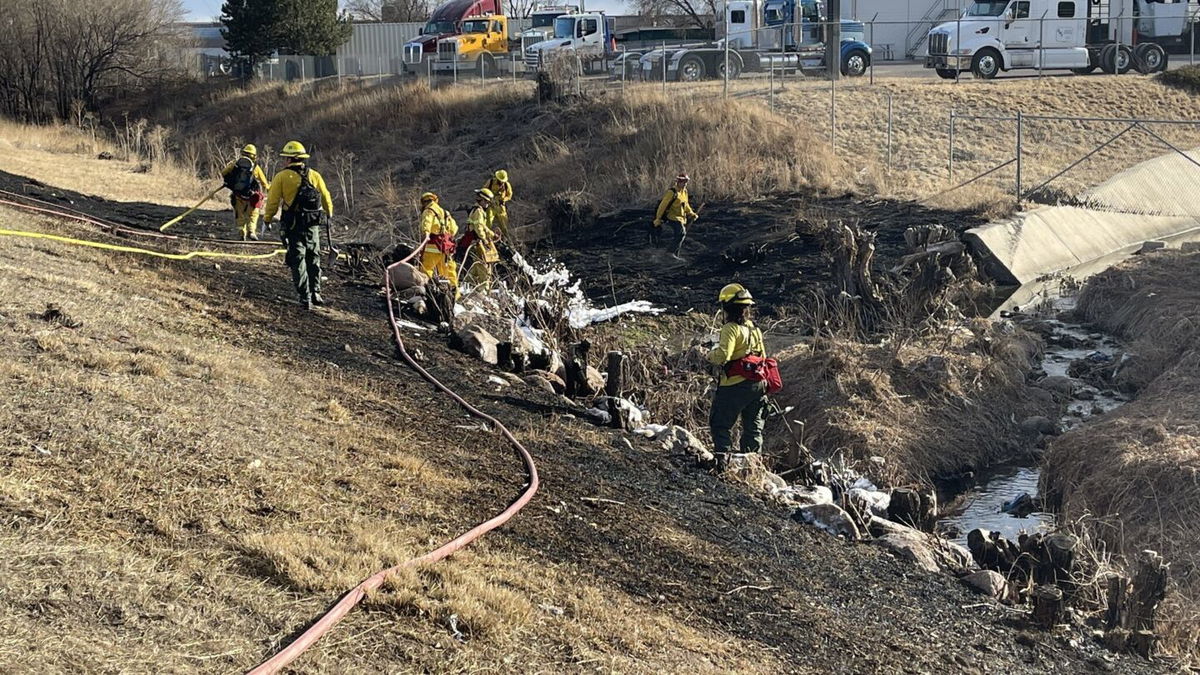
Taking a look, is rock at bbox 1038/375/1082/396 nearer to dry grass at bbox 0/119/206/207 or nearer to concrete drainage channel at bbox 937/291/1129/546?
concrete drainage channel at bbox 937/291/1129/546

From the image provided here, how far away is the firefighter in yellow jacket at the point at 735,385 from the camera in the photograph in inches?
380

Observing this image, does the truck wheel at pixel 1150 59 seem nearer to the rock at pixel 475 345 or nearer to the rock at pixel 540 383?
the rock at pixel 475 345

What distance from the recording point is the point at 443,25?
47.2 metres

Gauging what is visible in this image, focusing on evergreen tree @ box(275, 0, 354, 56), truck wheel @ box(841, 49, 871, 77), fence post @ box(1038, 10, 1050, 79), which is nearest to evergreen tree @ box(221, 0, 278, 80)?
evergreen tree @ box(275, 0, 354, 56)

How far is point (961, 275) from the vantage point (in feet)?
59.9

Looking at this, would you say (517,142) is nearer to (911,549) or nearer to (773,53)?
(773,53)

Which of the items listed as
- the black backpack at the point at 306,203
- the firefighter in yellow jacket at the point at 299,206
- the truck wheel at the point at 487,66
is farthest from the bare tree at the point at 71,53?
the black backpack at the point at 306,203

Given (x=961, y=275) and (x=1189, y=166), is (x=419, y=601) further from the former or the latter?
(x=1189, y=166)

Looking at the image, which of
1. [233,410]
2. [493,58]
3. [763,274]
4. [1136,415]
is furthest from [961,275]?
[493,58]

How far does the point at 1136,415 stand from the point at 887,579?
5752mm

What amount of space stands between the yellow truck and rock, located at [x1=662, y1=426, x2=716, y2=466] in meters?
31.9

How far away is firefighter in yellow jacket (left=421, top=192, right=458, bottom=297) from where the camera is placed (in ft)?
44.2

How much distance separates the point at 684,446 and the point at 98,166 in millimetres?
21117

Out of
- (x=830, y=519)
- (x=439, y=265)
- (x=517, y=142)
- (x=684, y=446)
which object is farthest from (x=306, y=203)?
(x=517, y=142)
